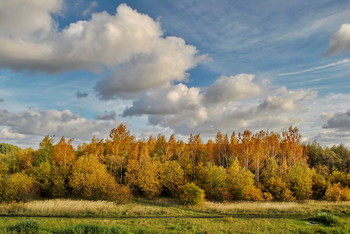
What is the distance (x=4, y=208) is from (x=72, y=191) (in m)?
20.5

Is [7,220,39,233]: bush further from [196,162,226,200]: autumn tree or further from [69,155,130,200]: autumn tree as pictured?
[196,162,226,200]: autumn tree

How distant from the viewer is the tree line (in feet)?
190

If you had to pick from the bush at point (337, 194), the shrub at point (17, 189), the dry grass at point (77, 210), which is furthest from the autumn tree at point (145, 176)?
the bush at point (337, 194)

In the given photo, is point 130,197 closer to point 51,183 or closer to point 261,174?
point 51,183

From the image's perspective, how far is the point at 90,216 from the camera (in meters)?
40.0

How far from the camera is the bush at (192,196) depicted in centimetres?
5043

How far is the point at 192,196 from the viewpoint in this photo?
5100cm

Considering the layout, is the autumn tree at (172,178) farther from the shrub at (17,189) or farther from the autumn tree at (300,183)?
the shrub at (17,189)

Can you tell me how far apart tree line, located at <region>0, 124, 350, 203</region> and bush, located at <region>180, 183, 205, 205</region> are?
18 cm

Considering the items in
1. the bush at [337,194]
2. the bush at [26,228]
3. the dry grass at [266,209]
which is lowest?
the dry grass at [266,209]

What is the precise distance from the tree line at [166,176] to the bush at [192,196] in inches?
7.3

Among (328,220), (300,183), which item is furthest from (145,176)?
(328,220)

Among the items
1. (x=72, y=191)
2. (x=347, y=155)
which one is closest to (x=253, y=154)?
(x=347, y=155)

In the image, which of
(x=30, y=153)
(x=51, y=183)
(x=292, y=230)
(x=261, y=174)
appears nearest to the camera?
(x=292, y=230)
